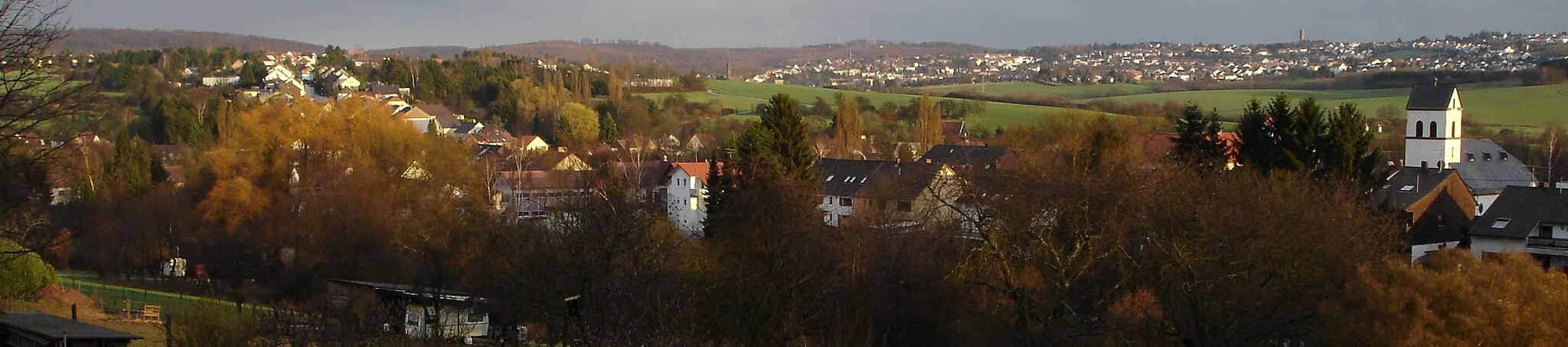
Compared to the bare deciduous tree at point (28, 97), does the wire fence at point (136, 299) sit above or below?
below

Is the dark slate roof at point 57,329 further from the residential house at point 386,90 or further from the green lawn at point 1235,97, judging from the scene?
the green lawn at point 1235,97

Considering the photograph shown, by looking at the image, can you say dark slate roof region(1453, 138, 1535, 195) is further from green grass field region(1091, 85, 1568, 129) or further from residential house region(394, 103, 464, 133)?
residential house region(394, 103, 464, 133)

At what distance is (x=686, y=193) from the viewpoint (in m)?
47.6

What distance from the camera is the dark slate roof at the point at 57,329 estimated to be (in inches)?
749

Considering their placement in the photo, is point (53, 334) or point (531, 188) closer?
point (53, 334)

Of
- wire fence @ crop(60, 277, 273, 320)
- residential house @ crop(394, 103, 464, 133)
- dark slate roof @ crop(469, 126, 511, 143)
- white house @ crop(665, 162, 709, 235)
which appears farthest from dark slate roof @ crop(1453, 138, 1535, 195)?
residential house @ crop(394, 103, 464, 133)

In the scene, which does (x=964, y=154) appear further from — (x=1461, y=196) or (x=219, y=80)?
(x=219, y=80)

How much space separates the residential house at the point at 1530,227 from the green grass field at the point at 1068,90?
78120 mm

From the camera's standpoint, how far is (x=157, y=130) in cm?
6525

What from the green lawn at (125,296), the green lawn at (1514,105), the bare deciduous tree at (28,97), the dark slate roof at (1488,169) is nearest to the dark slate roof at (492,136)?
the green lawn at (125,296)

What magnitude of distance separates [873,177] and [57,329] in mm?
24451

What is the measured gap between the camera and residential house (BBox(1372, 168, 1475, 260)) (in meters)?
29.7

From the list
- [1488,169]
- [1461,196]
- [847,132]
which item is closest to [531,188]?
[847,132]

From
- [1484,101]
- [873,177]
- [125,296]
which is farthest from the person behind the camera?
[1484,101]
